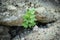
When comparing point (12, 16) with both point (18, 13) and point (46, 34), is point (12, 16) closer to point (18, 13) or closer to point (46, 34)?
point (18, 13)

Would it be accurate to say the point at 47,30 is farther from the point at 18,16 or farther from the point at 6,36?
the point at 6,36

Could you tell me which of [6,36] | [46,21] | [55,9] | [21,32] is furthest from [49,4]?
[6,36]

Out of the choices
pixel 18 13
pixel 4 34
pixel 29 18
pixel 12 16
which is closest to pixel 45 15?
pixel 29 18

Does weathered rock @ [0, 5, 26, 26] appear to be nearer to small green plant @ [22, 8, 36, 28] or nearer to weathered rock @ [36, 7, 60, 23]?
small green plant @ [22, 8, 36, 28]

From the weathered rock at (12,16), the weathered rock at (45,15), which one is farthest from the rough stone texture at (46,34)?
the weathered rock at (12,16)

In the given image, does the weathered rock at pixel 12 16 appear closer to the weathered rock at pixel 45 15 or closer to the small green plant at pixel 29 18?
the small green plant at pixel 29 18

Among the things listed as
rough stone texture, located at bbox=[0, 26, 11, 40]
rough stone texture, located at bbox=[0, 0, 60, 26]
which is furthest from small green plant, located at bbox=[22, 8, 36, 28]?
rough stone texture, located at bbox=[0, 26, 11, 40]

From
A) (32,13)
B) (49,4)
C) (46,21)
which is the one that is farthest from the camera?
(49,4)
